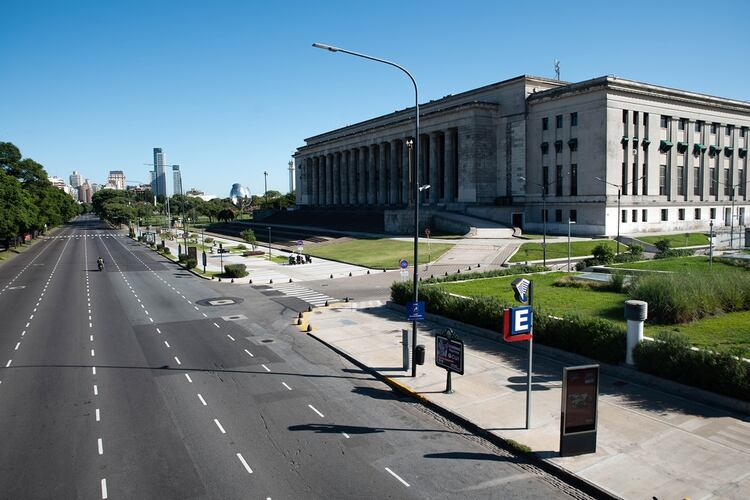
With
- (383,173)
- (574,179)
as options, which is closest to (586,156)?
(574,179)

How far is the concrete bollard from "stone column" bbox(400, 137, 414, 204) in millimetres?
81180

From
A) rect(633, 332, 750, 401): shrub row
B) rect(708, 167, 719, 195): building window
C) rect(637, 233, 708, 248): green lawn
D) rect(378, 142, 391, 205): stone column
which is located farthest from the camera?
rect(378, 142, 391, 205): stone column

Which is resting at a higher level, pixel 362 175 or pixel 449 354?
pixel 362 175

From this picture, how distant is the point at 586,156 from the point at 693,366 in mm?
59105

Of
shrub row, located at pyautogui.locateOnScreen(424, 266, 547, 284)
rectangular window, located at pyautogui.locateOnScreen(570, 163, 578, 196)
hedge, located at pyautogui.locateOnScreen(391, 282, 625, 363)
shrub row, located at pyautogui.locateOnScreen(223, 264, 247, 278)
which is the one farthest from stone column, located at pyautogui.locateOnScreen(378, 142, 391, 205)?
hedge, located at pyautogui.locateOnScreen(391, 282, 625, 363)

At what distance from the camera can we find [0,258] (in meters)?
69.0

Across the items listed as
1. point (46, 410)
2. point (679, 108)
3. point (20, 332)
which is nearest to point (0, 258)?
point (20, 332)

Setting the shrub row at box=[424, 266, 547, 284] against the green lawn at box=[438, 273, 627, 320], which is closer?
the green lawn at box=[438, 273, 627, 320]

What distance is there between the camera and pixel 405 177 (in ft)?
333

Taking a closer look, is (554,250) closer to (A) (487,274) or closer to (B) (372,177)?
(A) (487,274)

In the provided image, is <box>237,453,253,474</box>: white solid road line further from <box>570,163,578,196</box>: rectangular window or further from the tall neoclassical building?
<box>570,163,578,196</box>: rectangular window

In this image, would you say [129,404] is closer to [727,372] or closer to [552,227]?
[727,372]

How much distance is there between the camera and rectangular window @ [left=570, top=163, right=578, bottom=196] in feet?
234

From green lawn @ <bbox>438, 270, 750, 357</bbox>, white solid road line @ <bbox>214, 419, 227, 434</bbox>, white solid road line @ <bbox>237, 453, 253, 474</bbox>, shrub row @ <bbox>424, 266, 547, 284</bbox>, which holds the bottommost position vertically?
white solid road line @ <bbox>237, 453, 253, 474</bbox>
